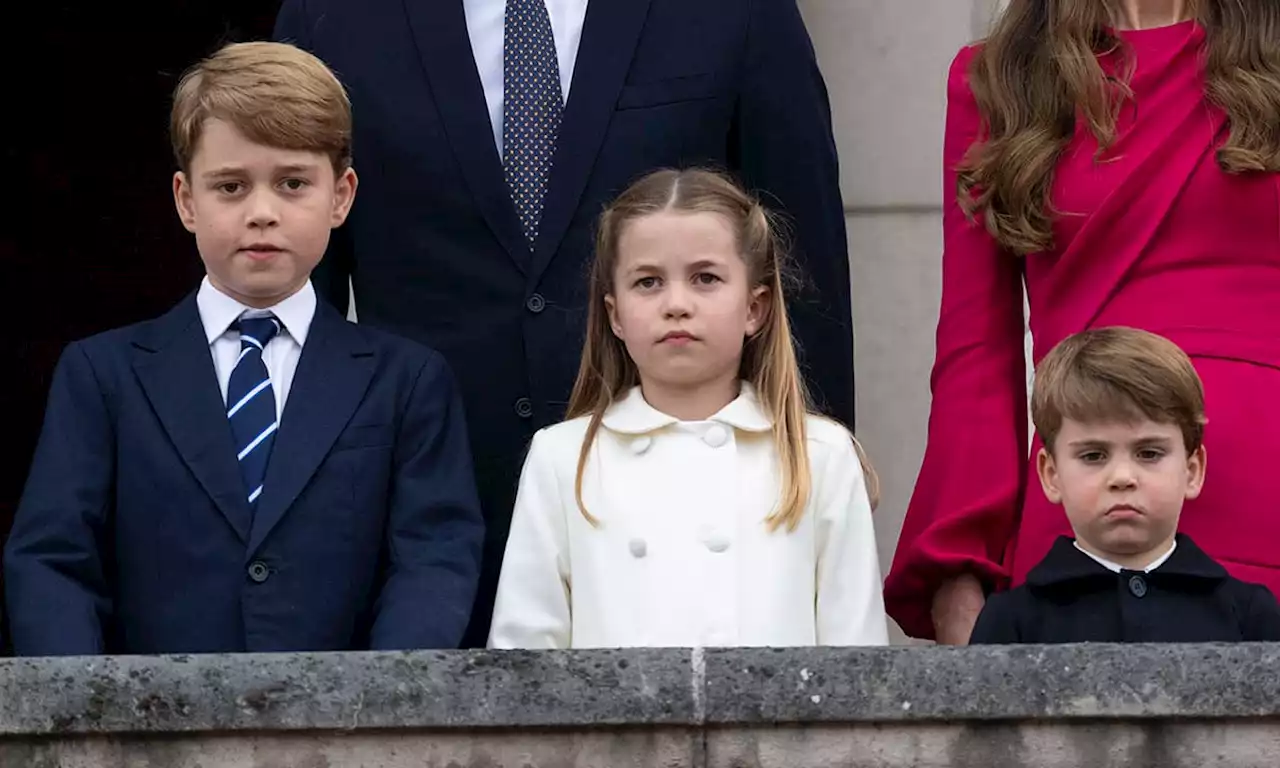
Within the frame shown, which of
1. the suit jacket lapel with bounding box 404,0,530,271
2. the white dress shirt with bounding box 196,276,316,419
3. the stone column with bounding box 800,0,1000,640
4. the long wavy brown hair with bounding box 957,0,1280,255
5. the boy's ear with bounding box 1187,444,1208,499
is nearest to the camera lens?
the boy's ear with bounding box 1187,444,1208,499

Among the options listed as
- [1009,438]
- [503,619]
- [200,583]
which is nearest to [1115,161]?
[1009,438]

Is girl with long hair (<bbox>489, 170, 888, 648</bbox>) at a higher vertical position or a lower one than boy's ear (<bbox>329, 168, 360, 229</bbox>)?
lower

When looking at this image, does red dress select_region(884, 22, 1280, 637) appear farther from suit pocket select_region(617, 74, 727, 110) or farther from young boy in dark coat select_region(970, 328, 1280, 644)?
suit pocket select_region(617, 74, 727, 110)

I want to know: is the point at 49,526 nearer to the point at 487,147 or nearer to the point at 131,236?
the point at 487,147

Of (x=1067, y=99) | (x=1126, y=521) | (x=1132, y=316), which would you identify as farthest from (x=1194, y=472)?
(x=1067, y=99)

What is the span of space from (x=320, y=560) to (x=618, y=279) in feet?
2.09

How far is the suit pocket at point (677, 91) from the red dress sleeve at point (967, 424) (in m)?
0.40

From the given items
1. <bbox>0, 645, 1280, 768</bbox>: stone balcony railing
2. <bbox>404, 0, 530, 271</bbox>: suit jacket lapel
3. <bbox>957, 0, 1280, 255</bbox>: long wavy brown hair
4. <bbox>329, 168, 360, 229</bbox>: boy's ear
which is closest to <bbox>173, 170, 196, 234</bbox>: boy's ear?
<bbox>329, 168, 360, 229</bbox>: boy's ear

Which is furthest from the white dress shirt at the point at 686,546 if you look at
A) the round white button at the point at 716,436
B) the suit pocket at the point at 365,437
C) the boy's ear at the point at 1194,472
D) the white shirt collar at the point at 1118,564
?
the boy's ear at the point at 1194,472

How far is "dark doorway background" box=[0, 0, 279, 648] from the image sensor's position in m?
7.64

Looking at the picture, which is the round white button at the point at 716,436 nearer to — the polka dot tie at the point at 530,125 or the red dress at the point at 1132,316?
the red dress at the point at 1132,316

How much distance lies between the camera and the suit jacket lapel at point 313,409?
4.39 meters

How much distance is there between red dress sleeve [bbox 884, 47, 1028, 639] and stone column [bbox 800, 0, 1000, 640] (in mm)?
2376

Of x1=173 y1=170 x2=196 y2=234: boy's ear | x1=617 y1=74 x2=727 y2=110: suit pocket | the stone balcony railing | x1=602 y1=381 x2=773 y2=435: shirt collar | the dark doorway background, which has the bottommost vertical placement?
the stone balcony railing
